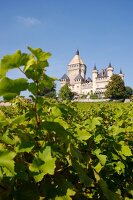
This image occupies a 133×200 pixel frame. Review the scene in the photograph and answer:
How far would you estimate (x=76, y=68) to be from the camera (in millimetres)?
178625

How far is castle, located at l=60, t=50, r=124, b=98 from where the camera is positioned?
155200 mm

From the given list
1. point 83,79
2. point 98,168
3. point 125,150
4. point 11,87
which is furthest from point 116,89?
point 11,87

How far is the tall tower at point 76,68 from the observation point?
176 meters

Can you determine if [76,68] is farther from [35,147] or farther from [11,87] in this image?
[11,87]

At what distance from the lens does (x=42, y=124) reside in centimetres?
166

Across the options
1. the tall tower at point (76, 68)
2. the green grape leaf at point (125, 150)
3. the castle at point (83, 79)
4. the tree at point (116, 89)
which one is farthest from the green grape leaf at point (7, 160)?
the tall tower at point (76, 68)

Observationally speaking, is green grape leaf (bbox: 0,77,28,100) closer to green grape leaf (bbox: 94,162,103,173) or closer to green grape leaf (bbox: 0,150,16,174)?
green grape leaf (bbox: 0,150,16,174)

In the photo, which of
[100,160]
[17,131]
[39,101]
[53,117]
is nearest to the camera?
[39,101]

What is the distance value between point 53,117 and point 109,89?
111 metres

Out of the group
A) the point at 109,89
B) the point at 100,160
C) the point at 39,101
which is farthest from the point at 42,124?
the point at 109,89

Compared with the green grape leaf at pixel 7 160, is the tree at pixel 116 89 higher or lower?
higher

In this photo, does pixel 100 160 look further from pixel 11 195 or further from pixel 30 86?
pixel 30 86

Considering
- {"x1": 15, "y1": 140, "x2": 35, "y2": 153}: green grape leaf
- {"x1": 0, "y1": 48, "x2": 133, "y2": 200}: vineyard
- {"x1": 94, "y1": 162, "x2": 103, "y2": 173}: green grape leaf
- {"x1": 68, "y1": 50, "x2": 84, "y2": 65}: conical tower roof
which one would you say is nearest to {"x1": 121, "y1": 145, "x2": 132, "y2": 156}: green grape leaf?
{"x1": 94, "y1": 162, "x2": 103, "y2": 173}: green grape leaf

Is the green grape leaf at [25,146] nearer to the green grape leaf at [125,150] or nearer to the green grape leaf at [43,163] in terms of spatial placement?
the green grape leaf at [43,163]
